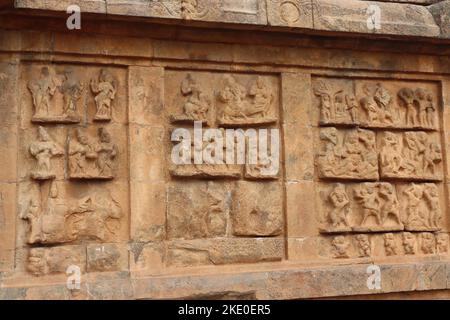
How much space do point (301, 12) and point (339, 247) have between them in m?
2.81

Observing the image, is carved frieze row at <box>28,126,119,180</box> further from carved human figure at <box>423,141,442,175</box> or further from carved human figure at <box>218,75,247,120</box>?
carved human figure at <box>423,141,442,175</box>

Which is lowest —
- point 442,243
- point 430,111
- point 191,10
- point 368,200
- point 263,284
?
point 263,284

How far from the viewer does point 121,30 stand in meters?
6.91

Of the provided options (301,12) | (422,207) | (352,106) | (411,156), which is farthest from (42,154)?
(422,207)

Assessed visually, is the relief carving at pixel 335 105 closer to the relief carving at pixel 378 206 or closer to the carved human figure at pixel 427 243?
the relief carving at pixel 378 206

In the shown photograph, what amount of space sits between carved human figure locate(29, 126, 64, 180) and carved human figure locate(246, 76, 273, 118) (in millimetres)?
2296

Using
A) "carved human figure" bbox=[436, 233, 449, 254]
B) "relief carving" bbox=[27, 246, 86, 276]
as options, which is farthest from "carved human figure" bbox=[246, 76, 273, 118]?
"carved human figure" bbox=[436, 233, 449, 254]

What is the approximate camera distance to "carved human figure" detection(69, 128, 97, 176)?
265 inches

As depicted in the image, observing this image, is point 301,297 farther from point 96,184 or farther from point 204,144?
point 96,184

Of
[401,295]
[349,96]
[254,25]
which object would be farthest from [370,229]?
[254,25]

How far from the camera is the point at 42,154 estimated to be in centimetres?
662

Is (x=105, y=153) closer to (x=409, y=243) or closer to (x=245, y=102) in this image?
(x=245, y=102)

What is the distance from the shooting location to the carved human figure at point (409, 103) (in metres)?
8.10
